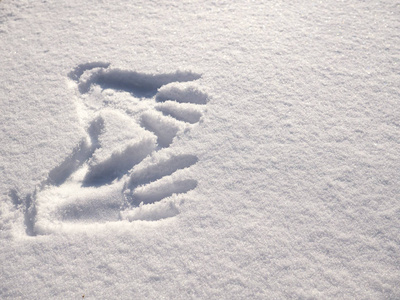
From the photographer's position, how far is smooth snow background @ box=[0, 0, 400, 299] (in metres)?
0.77

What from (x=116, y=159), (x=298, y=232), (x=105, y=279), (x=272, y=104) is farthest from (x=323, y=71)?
(x=105, y=279)

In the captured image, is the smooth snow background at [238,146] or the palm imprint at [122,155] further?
the palm imprint at [122,155]

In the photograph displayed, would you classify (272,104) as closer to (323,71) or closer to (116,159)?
(323,71)

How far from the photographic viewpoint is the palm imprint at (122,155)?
35.2 inches

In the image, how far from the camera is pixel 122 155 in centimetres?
99

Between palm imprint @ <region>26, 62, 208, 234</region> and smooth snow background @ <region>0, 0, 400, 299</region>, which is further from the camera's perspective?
palm imprint @ <region>26, 62, 208, 234</region>

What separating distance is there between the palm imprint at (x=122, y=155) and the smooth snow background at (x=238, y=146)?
0.04 meters

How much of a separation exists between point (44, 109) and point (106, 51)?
308mm

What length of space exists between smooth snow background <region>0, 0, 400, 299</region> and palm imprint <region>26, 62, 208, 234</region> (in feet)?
0.13

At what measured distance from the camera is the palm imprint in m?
0.89

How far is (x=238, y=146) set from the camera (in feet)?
3.15

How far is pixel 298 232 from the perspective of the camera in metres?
0.81

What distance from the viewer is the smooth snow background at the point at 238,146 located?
0.77 metres

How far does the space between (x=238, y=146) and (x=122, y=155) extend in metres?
0.34
